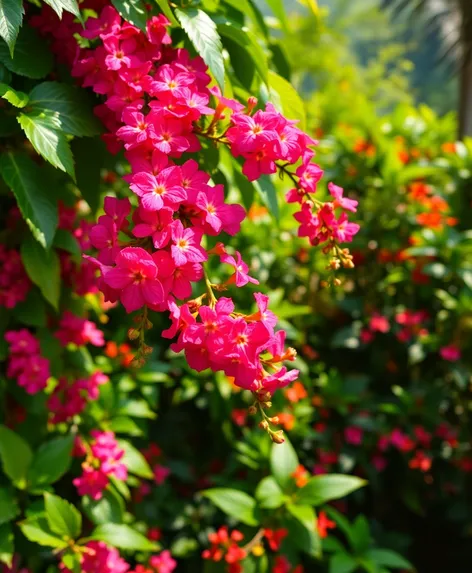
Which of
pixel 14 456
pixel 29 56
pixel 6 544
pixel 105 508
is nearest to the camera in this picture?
pixel 29 56

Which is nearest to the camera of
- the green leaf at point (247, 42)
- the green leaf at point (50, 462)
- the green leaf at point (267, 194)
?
the green leaf at point (247, 42)

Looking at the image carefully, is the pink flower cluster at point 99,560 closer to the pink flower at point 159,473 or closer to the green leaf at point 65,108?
the pink flower at point 159,473

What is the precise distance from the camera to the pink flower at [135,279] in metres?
0.72

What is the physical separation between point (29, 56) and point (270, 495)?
42.6 inches

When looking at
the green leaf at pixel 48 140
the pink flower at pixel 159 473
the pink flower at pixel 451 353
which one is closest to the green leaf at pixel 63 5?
the green leaf at pixel 48 140

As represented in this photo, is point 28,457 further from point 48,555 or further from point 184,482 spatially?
point 184,482

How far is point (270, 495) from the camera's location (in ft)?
4.98

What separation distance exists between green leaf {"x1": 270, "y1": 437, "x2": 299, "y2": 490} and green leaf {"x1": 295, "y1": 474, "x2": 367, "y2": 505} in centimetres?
5

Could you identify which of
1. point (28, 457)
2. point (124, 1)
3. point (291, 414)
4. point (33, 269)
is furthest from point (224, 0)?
point (291, 414)

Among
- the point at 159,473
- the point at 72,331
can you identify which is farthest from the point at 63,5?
the point at 159,473

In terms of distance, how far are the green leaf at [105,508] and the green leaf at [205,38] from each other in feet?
2.81

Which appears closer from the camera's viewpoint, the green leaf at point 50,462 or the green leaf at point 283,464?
the green leaf at point 50,462

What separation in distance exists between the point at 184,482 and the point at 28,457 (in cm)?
91

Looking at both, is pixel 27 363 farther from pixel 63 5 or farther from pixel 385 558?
pixel 385 558
